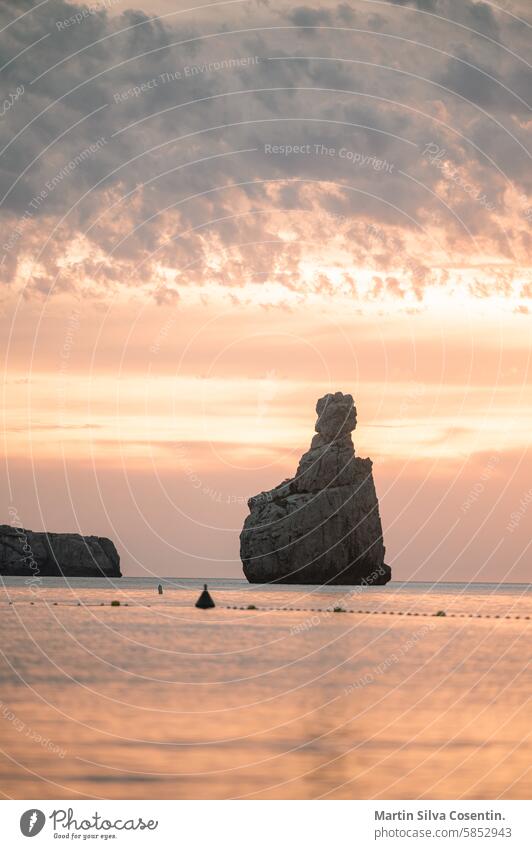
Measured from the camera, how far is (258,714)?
4353 centimetres

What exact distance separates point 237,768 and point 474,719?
13.2 metres

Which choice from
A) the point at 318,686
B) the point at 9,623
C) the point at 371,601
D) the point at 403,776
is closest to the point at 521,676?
the point at 318,686

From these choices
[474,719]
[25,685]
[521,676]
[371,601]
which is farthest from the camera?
[371,601]

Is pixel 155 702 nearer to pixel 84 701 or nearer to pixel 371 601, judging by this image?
pixel 84 701

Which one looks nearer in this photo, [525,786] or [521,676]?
[525,786]

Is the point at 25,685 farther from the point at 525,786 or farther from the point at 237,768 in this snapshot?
the point at 525,786

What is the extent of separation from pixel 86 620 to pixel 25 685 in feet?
149

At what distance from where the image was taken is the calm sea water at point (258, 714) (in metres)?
31.3

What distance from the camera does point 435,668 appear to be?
206 feet

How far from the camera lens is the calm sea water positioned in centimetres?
3128
